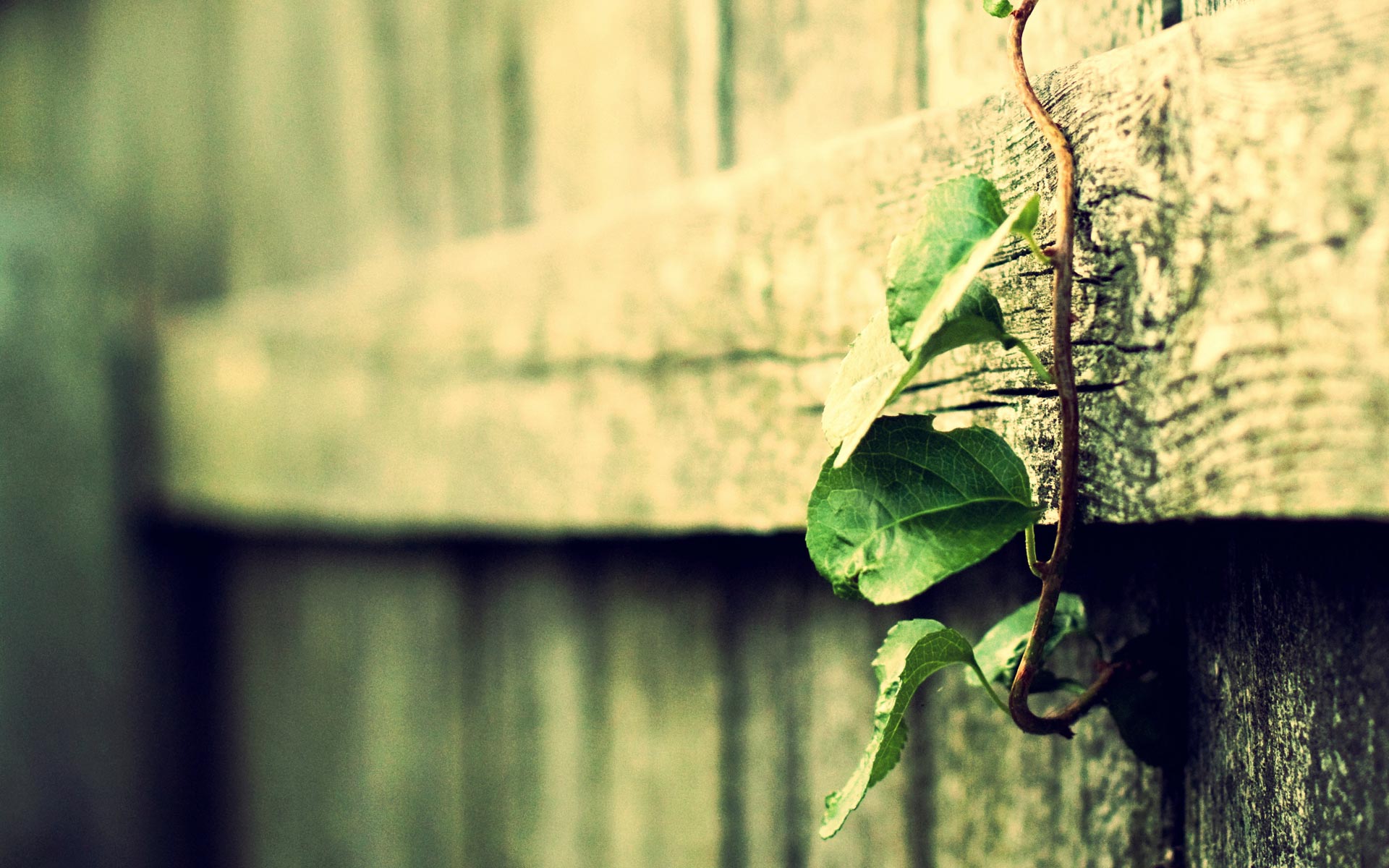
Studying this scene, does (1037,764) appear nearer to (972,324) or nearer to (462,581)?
(972,324)

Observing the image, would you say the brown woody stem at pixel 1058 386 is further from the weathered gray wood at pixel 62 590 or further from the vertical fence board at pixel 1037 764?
the weathered gray wood at pixel 62 590

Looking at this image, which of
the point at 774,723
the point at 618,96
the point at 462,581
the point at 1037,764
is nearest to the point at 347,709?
the point at 462,581

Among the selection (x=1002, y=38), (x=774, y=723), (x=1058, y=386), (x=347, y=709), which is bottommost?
(x=347, y=709)

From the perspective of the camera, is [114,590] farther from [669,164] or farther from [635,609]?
[669,164]

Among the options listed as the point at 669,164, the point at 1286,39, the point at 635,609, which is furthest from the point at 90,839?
the point at 1286,39

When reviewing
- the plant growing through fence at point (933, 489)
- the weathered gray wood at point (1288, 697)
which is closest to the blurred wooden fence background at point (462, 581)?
the weathered gray wood at point (1288, 697)

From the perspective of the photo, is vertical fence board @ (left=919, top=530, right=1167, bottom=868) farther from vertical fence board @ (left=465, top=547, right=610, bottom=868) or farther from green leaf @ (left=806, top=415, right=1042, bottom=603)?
vertical fence board @ (left=465, top=547, right=610, bottom=868)
